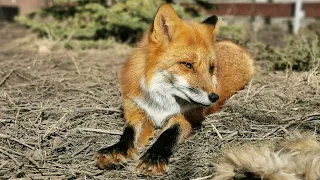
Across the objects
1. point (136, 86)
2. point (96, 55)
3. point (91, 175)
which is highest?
point (136, 86)

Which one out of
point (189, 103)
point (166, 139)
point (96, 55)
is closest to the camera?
point (166, 139)

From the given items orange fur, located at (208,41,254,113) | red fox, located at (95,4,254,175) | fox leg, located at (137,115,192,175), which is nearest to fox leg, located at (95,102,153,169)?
red fox, located at (95,4,254,175)

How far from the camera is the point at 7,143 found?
3098 mm

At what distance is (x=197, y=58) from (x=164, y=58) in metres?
0.26

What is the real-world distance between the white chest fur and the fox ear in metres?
0.38

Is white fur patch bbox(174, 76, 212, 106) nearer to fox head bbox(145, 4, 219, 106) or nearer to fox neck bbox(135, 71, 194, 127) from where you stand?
fox head bbox(145, 4, 219, 106)

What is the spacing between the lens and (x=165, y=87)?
3.23 meters

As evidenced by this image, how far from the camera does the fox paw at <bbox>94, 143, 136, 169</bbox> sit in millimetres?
2815

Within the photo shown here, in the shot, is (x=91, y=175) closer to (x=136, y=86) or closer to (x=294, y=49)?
(x=136, y=86)

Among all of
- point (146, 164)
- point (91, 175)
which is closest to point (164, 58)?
point (146, 164)

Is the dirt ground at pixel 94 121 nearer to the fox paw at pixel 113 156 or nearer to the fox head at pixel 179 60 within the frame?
the fox paw at pixel 113 156

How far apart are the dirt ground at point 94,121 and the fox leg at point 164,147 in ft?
0.21

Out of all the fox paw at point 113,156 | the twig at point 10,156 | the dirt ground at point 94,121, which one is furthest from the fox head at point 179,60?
the twig at point 10,156

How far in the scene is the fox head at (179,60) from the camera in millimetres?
3055
